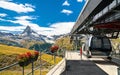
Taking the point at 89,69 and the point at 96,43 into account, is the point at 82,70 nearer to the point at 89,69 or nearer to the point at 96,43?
the point at 89,69

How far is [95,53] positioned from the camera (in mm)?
30250

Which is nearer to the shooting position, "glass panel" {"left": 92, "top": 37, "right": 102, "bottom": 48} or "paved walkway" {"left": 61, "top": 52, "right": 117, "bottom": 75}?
"paved walkway" {"left": 61, "top": 52, "right": 117, "bottom": 75}

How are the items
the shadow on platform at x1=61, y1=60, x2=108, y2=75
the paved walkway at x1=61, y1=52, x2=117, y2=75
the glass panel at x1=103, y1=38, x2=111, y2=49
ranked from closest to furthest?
1. the shadow on platform at x1=61, y1=60, x2=108, y2=75
2. the paved walkway at x1=61, y1=52, x2=117, y2=75
3. the glass panel at x1=103, y1=38, x2=111, y2=49

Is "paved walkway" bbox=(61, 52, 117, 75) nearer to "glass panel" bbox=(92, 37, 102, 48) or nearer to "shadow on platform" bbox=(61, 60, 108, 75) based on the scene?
"shadow on platform" bbox=(61, 60, 108, 75)

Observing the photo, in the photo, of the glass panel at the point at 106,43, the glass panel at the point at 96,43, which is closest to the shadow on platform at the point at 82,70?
the glass panel at the point at 96,43

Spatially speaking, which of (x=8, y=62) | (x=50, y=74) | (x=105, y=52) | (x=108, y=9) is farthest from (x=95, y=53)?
(x=8, y=62)

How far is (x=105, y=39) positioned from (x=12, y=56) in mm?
64736

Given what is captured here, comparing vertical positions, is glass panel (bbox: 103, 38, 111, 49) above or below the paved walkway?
above

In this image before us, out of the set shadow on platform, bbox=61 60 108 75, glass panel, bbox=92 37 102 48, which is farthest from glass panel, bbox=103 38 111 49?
shadow on platform, bbox=61 60 108 75

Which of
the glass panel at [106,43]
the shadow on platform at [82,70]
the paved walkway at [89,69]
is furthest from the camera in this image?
the glass panel at [106,43]

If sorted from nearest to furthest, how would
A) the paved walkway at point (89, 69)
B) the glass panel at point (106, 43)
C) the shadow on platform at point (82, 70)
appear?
the shadow on platform at point (82, 70)
the paved walkway at point (89, 69)
the glass panel at point (106, 43)

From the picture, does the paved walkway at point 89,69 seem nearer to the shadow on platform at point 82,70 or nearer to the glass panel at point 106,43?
the shadow on platform at point 82,70

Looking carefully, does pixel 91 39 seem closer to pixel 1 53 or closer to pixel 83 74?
pixel 83 74

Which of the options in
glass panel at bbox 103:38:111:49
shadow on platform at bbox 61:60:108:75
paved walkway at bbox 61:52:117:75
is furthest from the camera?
glass panel at bbox 103:38:111:49
